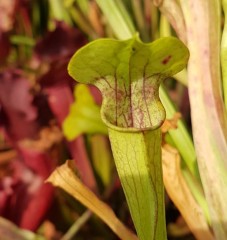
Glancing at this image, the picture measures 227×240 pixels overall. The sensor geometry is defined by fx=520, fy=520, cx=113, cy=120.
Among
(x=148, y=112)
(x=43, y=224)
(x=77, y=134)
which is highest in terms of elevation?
(x=148, y=112)

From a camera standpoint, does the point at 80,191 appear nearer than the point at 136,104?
No

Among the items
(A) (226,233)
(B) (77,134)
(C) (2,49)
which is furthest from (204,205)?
(C) (2,49)

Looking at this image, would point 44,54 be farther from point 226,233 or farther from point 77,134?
point 226,233

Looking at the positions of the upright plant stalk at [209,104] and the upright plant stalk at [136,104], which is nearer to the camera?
the upright plant stalk at [136,104]

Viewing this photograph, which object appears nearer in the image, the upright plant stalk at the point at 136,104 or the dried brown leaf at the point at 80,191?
the upright plant stalk at the point at 136,104

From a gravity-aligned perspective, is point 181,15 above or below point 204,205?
above

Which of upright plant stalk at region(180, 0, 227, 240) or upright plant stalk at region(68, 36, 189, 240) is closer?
upright plant stalk at region(68, 36, 189, 240)
